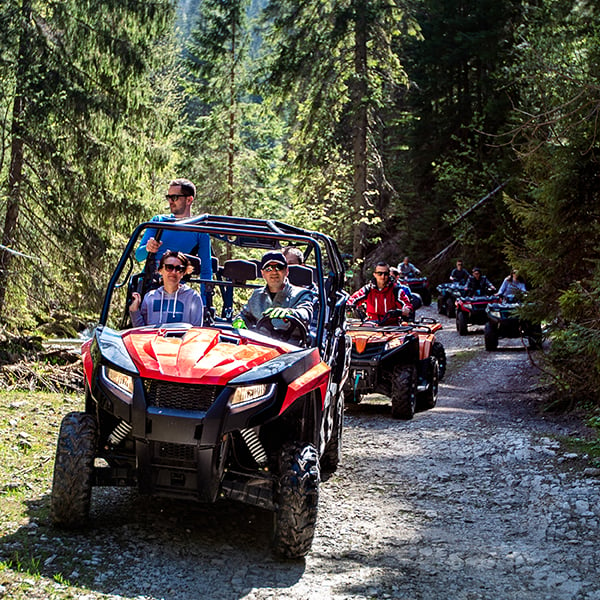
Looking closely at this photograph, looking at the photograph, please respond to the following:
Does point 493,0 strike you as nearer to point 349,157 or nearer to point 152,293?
point 349,157

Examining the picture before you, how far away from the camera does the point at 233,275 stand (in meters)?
6.43

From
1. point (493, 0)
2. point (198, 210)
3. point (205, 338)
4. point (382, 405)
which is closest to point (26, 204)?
point (382, 405)

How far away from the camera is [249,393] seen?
5.16 m

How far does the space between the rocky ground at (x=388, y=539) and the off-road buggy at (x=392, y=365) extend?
A: 194 centimetres

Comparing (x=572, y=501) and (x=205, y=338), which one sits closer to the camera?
(x=205, y=338)

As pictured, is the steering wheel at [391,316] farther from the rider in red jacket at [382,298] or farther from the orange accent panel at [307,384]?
the orange accent panel at [307,384]

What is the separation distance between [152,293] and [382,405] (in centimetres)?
645

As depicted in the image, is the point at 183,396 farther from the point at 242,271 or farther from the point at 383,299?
the point at 383,299

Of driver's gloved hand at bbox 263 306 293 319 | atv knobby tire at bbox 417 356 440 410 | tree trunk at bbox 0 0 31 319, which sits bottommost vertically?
atv knobby tire at bbox 417 356 440 410

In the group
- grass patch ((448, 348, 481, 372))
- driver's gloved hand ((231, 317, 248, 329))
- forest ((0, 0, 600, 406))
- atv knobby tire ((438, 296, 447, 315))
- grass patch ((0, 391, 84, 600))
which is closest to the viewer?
grass patch ((0, 391, 84, 600))

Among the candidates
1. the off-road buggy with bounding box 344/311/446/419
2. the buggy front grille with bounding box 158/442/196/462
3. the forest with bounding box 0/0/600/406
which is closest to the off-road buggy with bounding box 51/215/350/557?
the buggy front grille with bounding box 158/442/196/462

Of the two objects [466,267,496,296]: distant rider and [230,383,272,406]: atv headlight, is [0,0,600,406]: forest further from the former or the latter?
[230,383,272,406]: atv headlight

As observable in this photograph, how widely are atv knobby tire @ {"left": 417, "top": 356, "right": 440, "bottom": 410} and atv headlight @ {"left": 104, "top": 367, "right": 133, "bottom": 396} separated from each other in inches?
297

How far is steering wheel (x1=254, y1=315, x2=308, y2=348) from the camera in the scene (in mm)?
6395
